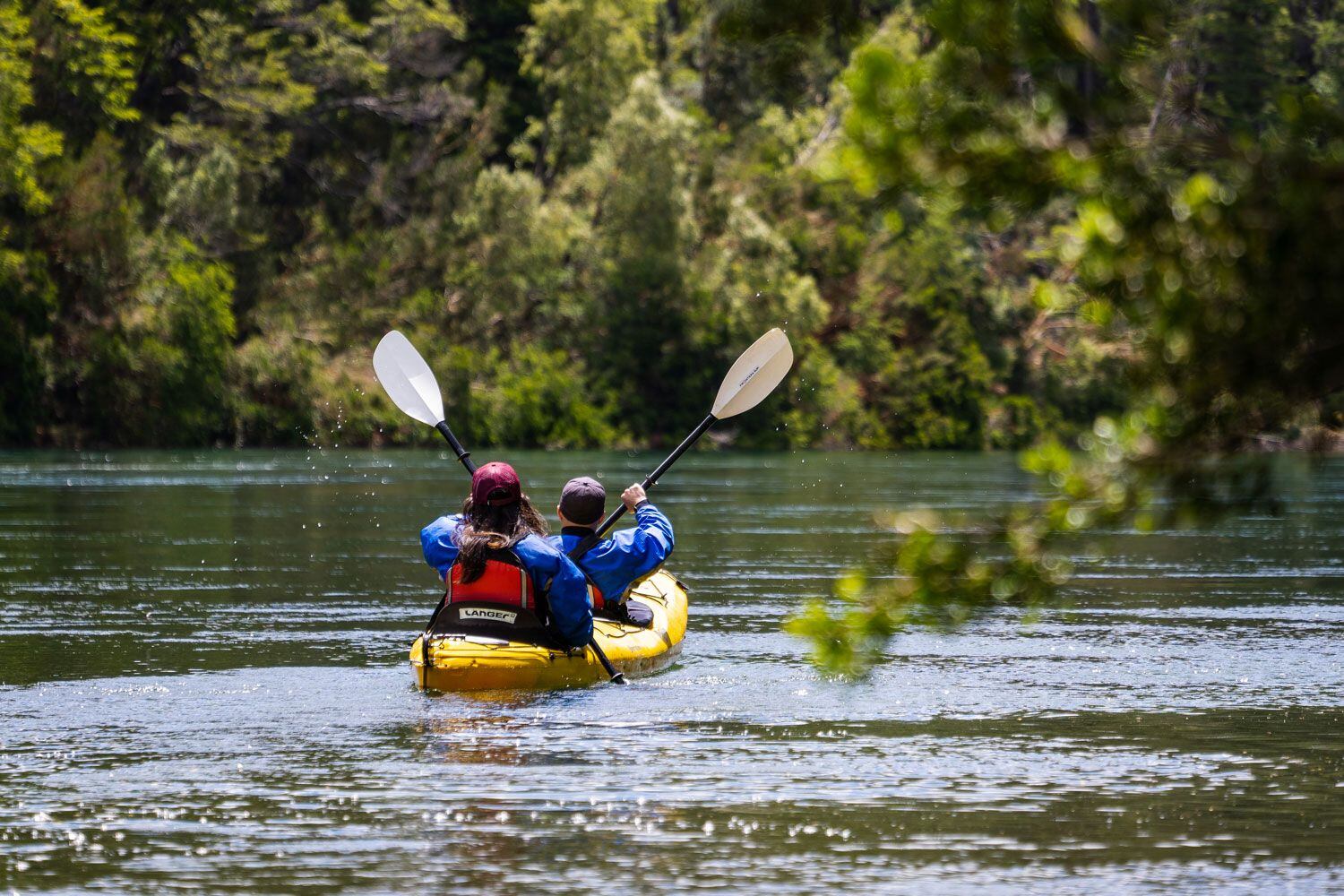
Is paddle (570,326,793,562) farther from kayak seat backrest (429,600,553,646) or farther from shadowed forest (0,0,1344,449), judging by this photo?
shadowed forest (0,0,1344,449)

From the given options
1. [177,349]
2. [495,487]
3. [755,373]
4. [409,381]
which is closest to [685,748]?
[495,487]

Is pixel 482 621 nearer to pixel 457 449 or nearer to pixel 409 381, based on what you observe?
pixel 457 449

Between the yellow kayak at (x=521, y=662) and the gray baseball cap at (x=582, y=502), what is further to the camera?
the gray baseball cap at (x=582, y=502)

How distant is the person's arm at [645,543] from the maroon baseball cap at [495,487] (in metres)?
1.22

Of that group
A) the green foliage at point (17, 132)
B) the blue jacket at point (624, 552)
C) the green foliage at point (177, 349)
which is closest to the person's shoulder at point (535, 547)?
the blue jacket at point (624, 552)

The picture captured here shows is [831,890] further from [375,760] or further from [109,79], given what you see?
[109,79]

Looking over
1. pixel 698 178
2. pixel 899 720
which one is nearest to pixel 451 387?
pixel 698 178

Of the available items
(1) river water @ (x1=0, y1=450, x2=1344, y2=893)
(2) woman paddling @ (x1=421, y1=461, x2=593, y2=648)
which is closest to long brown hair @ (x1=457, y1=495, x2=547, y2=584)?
(2) woman paddling @ (x1=421, y1=461, x2=593, y2=648)

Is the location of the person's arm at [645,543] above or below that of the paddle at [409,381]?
below

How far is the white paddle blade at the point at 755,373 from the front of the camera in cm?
1413

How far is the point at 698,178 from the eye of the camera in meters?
47.4

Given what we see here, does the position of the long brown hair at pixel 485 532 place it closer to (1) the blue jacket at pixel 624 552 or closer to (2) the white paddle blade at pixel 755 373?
(1) the blue jacket at pixel 624 552

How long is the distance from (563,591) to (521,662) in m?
0.40

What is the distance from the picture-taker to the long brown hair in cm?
1023
